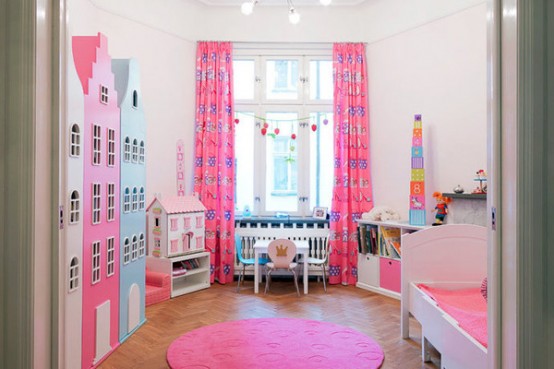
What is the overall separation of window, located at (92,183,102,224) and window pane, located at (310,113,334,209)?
115 inches

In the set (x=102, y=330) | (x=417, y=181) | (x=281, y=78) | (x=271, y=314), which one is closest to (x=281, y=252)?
(x=271, y=314)

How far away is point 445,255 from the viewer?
119 inches

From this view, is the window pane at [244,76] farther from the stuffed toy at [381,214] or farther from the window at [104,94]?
the window at [104,94]

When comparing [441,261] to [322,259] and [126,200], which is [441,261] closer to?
[322,259]

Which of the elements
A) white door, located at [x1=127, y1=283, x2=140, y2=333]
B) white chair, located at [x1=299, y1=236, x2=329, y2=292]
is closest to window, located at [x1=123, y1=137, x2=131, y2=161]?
white door, located at [x1=127, y1=283, x2=140, y2=333]

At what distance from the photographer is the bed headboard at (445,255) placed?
2957 mm

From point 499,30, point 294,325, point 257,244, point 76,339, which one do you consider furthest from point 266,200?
point 499,30

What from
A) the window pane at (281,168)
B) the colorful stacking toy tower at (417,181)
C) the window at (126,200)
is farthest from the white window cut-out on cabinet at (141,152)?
the colorful stacking toy tower at (417,181)

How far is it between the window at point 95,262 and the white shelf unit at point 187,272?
1501mm

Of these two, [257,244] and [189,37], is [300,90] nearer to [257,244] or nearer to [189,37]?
[189,37]

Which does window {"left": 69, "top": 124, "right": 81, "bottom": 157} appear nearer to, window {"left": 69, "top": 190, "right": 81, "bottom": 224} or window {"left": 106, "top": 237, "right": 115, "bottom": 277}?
A: window {"left": 69, "top": 190, "right": 81, "bottom": 224}

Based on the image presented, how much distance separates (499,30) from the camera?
1.31 meters

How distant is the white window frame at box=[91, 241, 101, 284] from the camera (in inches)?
104

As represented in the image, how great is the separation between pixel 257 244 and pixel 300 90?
2.06 m
